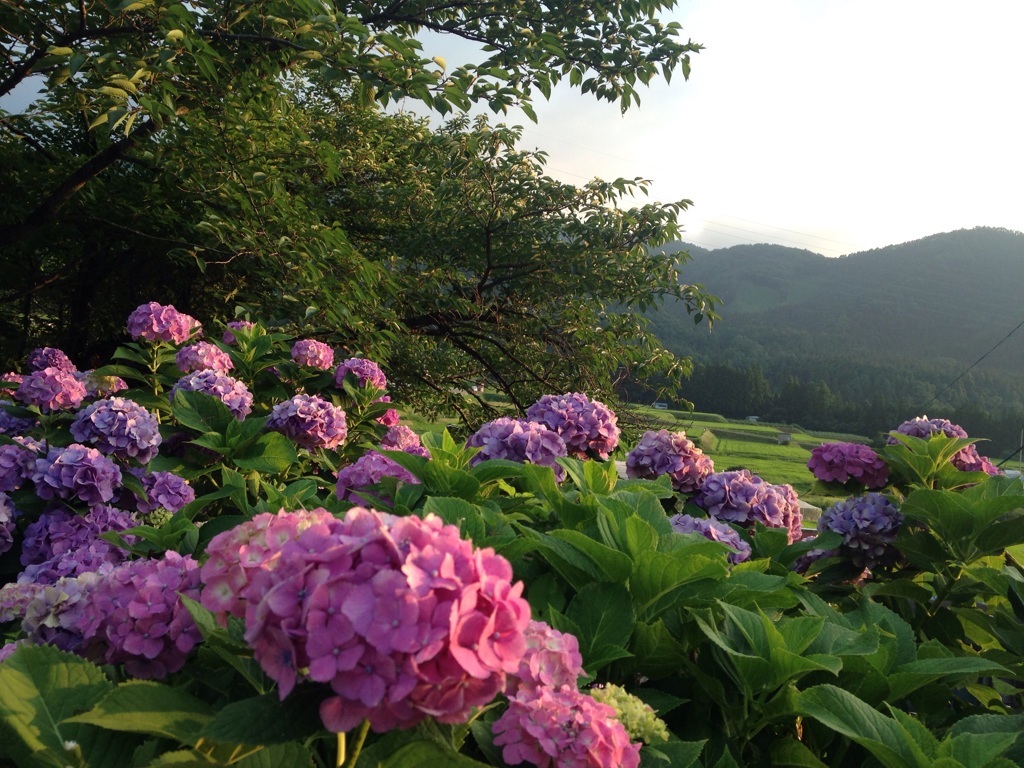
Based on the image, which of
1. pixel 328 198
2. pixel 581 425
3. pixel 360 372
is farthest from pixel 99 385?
pixel 328 198

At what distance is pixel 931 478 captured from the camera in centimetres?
251

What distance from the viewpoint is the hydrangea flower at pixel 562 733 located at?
0.84 meters

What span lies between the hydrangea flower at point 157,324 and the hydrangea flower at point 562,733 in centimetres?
Answer: 314

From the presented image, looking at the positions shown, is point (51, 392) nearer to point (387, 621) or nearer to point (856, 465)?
point (387, 621)

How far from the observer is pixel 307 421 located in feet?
8.88

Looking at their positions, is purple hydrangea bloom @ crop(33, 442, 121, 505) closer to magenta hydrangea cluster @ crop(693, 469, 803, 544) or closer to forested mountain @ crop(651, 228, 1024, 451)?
magenta hydrangea cluster @ crop(693, 469, 803, 544)

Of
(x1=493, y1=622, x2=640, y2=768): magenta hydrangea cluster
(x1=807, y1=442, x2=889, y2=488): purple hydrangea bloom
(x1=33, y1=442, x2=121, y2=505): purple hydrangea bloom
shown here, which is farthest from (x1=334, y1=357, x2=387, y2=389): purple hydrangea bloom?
(x1=493, y1=622, x2=640, y2=768): magenta hydrangea cluster

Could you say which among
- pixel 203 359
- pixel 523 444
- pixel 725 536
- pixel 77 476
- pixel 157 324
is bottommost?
pixel 77 476

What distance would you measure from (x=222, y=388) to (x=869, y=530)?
2.46 meters

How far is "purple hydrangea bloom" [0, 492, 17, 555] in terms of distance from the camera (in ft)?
7.40

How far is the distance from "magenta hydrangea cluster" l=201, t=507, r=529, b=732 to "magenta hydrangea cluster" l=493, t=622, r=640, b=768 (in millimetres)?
194

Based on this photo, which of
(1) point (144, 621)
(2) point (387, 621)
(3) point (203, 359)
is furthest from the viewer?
(3) point (203, 359)

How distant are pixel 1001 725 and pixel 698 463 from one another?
1.45 m

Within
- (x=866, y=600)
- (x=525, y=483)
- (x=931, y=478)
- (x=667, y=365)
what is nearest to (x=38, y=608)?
(x=525, y=483)
